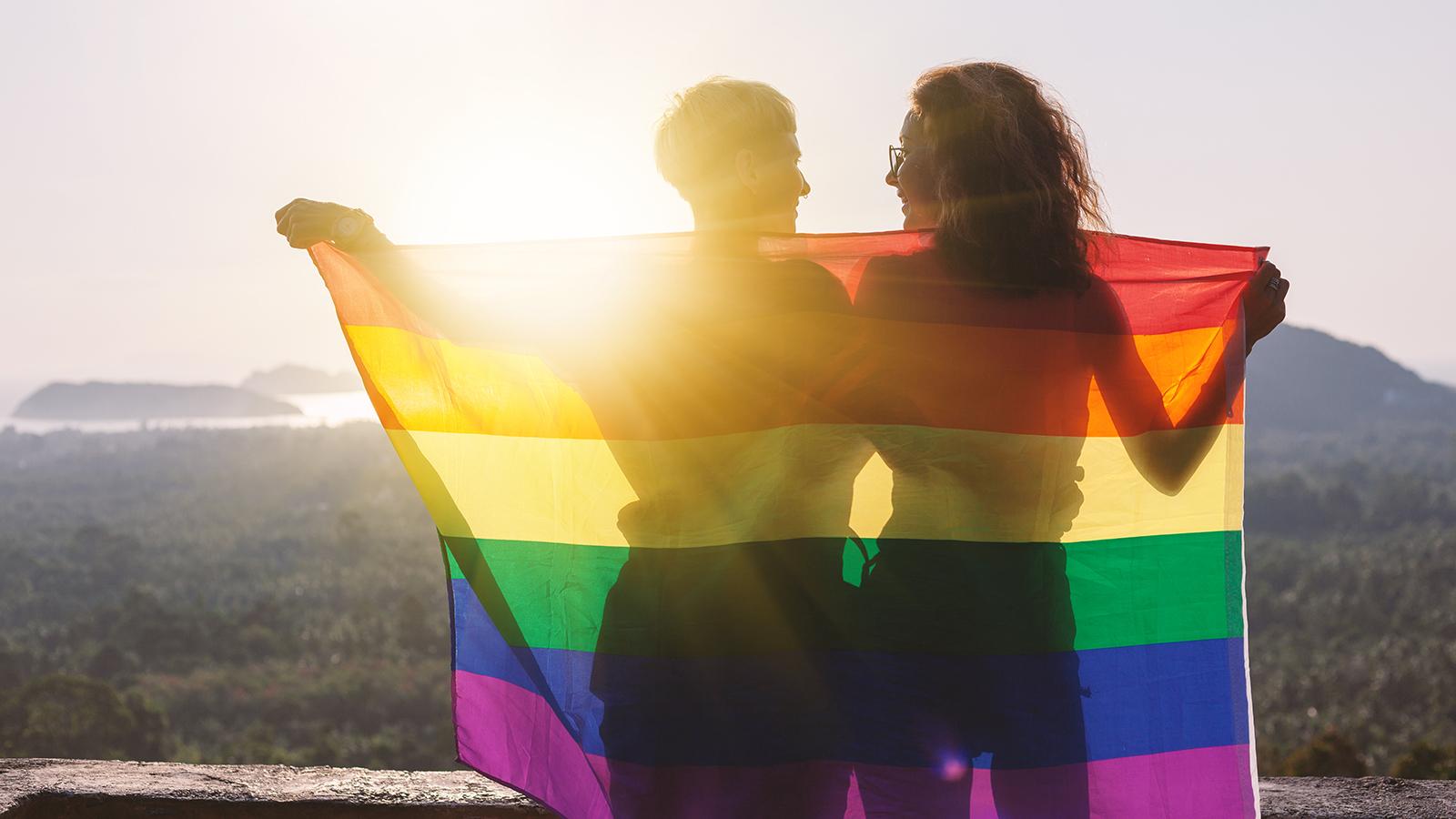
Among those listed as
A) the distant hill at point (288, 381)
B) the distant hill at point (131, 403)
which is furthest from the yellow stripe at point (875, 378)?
the distant hill at point (288, 381)

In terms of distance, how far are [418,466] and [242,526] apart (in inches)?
2127

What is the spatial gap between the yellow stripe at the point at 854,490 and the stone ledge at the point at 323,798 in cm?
65

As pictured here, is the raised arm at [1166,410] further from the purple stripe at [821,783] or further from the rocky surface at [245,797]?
the rocky surface at [245,797]

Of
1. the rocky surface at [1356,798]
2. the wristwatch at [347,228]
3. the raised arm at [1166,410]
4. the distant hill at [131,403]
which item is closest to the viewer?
the raised arm at [1166,410]

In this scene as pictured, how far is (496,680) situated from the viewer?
2.15 m

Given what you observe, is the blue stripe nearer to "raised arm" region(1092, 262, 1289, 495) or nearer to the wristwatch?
"raised arm" region(1092, 262, 1289, 495)

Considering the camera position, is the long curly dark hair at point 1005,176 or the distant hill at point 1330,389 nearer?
the long curly dark hair at point 1005,176

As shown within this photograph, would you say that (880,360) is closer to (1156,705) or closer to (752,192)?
(752,192)

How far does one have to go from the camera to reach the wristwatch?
2.13m

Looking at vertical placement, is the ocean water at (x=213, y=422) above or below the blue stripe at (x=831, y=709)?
above

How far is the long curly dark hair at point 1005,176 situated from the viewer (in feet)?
5.94

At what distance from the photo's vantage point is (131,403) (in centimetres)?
9056

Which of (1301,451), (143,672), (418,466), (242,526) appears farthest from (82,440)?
(418,466)

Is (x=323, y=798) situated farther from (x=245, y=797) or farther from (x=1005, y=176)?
(x=1005, y=176)
